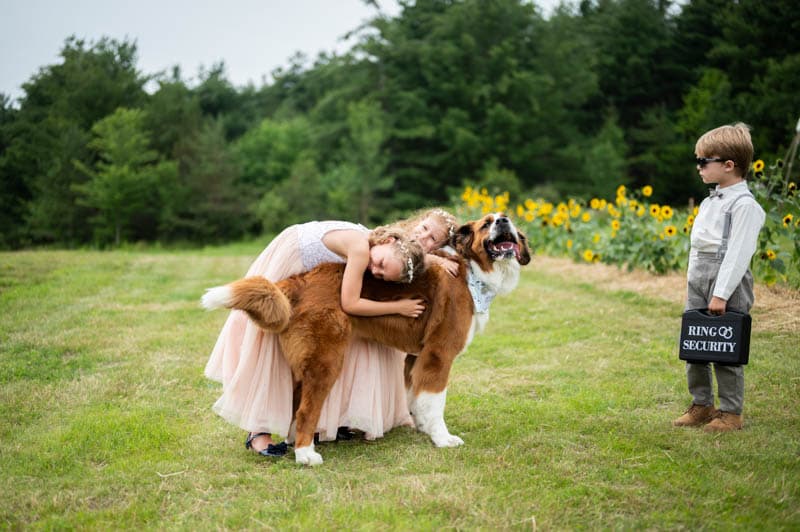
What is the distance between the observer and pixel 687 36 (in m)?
32.5

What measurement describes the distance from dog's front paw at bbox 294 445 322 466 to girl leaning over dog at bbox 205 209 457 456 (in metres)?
0.21

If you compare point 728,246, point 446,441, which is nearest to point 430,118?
point 728,246

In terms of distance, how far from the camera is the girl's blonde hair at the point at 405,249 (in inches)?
159

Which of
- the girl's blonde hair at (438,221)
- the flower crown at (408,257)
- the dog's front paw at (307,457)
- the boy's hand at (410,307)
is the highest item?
the girl's blonde hair at (438,221)

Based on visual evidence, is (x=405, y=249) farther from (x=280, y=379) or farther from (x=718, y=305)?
(x=718, y=305)

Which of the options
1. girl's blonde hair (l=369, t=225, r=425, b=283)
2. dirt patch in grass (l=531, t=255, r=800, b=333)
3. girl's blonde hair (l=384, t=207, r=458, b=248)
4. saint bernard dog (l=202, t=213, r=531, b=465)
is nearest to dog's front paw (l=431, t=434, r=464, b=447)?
saint bernard dog (l=202, t=213, r=531, b=465)

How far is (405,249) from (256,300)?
0.97m

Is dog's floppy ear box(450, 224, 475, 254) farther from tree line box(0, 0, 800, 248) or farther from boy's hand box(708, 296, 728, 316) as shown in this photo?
tree line box(0, 0, 800, 248)

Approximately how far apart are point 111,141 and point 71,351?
18313mm

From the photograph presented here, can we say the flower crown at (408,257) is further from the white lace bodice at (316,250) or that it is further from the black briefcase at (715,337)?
the black briefcase at (715,337)

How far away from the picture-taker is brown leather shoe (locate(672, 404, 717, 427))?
14.8ft

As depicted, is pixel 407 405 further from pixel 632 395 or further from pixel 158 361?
pixel 158 361

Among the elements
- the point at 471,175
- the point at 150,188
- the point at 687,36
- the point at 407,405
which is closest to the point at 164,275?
the point at 407,405

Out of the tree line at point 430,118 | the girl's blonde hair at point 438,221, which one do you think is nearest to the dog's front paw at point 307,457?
the girl's blonde hair at point 438,221
